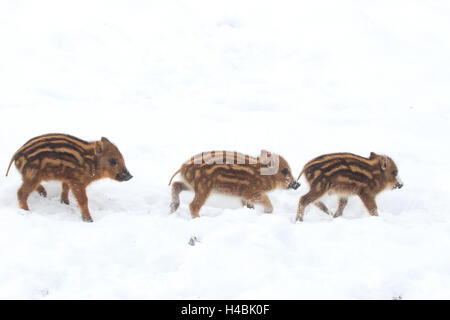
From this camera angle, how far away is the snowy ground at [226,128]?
4.74m

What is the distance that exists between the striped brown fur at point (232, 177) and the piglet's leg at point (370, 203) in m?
1.02

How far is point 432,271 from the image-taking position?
4.85m

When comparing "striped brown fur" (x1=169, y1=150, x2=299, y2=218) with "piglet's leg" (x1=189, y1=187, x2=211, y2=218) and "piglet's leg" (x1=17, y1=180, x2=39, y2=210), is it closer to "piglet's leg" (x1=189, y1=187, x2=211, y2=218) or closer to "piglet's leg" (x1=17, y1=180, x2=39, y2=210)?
"piglet's leg" (x1=189, y1=187, x2=211, y2=218)

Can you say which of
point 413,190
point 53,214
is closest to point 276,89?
point 413,190

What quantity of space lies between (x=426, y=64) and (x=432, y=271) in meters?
11.2

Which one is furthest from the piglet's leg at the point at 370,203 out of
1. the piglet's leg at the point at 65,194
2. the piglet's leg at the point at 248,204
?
the piglet's leg at the point at 65,194

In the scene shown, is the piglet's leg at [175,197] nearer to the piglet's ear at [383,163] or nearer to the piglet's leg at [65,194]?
the piglet's leg at [65,194]

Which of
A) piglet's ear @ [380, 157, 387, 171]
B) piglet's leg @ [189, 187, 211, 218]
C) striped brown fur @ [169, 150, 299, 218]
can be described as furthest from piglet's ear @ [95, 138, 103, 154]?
piglet's ear @ [380, 157, 387, 171]

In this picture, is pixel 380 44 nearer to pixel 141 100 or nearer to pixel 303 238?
pixel 141 100

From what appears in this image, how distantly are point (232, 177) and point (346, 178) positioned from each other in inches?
65.0

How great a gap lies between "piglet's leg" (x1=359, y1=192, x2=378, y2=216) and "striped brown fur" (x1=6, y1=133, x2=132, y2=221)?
11.5ft

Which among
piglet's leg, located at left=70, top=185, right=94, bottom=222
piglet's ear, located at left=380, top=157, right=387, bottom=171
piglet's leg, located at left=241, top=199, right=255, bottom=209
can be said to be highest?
→ piglet's ear, located at left=380, top=157, right=387, bottom=171

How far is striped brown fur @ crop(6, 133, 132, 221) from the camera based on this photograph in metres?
6.32

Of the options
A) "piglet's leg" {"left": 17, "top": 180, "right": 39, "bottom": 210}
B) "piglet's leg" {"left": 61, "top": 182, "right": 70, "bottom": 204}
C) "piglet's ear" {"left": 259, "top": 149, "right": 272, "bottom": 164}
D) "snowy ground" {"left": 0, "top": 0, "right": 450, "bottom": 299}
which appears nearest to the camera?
"snowy ground" {"left": 0, "top": 0, "right": 450, "bottom": 299}
